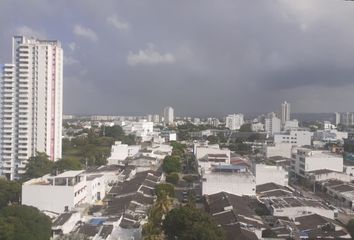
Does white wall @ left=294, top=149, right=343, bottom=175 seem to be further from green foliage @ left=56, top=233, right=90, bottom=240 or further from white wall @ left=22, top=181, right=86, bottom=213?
green foliage @ left=56, top=233, right=90, bottom=240

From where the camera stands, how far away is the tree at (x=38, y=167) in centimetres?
2206

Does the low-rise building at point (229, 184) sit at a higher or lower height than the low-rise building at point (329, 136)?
lower

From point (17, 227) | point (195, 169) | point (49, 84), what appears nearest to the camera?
point (17, 227)

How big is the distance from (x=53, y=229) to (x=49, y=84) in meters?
15.1

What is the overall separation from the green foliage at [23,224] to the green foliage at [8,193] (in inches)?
183

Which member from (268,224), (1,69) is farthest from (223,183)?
(1,69)

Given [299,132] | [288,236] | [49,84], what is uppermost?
[49,84]

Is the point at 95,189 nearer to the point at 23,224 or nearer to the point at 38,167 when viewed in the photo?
the point at 38,167

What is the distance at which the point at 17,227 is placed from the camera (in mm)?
11562

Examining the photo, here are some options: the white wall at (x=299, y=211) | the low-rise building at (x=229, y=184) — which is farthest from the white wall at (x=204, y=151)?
the white wall at (x=299, y=211)

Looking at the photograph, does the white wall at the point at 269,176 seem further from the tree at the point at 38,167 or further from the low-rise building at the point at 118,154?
Result: the low-rise building at the point at 118,154

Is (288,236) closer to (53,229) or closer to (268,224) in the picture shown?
(268,224)

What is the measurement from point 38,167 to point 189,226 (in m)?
13.7

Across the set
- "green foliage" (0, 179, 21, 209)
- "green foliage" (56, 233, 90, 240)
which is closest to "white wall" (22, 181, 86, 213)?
"green foliage" (0, 179, 21, 209)
